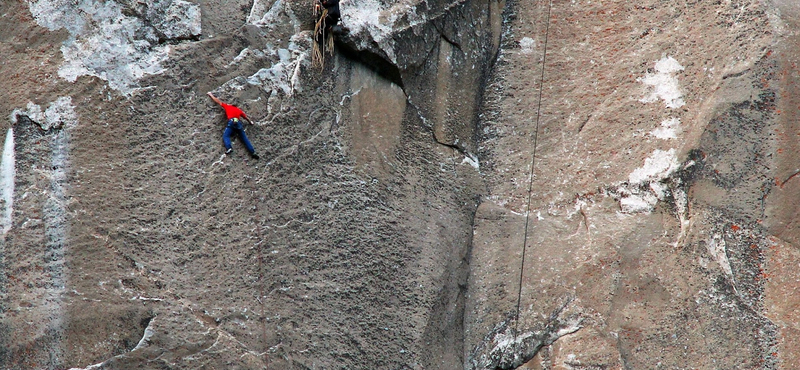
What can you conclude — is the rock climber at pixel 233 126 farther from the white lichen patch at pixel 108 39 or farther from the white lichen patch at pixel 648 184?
the white lichen patch at pixel 648 184

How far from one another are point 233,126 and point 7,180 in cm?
126

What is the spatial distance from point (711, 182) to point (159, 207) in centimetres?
323

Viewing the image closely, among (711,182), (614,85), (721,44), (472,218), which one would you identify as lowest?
(472,218)

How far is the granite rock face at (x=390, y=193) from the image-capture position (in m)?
4.27

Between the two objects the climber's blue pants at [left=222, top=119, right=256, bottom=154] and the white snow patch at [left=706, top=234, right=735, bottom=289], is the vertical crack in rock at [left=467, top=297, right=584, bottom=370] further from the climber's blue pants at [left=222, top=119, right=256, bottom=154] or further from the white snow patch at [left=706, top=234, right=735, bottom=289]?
the climber's blue pants at [left=222, top=119, right=256, bottom=154]

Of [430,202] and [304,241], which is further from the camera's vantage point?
[430,202]

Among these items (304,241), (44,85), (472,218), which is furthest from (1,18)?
(472,218)

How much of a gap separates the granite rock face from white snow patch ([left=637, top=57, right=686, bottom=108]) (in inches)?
0.5

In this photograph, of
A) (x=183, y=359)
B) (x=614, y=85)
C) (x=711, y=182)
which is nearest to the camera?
(x=183, y=359)

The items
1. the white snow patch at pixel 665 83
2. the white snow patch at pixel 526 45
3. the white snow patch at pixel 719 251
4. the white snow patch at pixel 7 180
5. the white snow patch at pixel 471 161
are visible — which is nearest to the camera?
the white snow patch at pixel 7 180

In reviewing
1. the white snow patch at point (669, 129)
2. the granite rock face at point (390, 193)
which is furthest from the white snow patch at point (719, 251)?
the white snow patch at point (669, 129)

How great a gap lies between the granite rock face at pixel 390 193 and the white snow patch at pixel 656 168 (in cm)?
1

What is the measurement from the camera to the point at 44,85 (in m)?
4.32

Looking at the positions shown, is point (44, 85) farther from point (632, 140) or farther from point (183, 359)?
point (632, 140)
